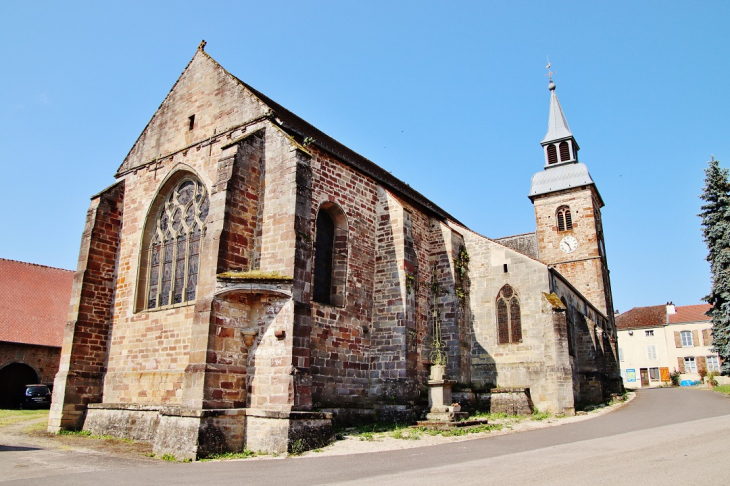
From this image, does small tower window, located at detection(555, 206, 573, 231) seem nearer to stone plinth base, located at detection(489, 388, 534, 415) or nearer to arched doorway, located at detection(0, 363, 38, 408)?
stone plinth base, located at detection(489, 388, 534, 415)

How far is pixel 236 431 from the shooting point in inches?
411

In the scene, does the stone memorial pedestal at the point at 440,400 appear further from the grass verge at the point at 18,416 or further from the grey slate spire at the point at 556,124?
the grey slate spire at the point at 556,124

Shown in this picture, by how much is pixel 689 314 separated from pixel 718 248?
3058 centimetres

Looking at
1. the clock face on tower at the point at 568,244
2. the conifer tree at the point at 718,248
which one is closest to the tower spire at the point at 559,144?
the clock face on tower at the point at 568,244

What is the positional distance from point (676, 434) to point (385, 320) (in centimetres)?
735

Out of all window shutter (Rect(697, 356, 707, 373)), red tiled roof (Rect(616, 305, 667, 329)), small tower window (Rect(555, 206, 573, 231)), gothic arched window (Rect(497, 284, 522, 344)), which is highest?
small tower window (Rect(555, 206, 573, 231))

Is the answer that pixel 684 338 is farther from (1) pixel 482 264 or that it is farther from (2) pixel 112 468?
(2) pixel 112 468

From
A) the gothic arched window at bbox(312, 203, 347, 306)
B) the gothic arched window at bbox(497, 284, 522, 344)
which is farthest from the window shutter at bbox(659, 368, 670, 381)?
the gothic arched window at bbox(312, 203, 347, 306)

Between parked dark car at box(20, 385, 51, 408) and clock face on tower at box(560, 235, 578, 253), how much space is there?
92.3 ft

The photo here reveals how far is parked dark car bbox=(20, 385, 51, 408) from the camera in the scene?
21250 millimetres

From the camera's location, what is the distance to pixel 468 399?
16703 mm

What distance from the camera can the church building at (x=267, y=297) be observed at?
1088cm

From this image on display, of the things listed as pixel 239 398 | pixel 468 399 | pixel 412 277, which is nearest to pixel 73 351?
pixel 239 398

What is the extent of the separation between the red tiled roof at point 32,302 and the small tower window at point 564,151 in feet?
101
